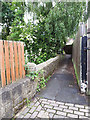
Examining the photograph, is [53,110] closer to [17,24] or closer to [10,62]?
[10,62]

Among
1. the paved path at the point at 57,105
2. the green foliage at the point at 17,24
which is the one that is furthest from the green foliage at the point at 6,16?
the paved path at the point at 57,105

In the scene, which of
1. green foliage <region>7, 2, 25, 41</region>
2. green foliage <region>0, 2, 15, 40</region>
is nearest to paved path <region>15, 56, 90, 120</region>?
green foliage <region>7, 2, 25, 41</region>

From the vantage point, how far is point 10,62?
2.28m

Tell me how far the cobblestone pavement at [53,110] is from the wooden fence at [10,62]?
806 mm

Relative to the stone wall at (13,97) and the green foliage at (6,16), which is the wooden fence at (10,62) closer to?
the stone wall at (13,97)

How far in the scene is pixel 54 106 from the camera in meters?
2.47

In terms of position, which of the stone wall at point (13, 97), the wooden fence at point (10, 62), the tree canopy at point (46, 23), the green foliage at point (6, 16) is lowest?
the stone wall at point (13, 97)

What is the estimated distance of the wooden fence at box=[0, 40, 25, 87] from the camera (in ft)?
6.82

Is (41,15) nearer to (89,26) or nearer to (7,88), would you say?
(89,26)

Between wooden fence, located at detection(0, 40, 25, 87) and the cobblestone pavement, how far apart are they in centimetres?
81

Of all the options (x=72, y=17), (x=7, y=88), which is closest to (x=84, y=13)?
(x=72, y=17)

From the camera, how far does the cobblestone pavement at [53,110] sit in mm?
2105

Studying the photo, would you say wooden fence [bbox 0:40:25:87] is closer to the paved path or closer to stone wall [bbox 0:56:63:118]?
stone wall [bbox 0:56:63:118]

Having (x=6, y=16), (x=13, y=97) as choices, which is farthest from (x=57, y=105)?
(x=6, y=16)
